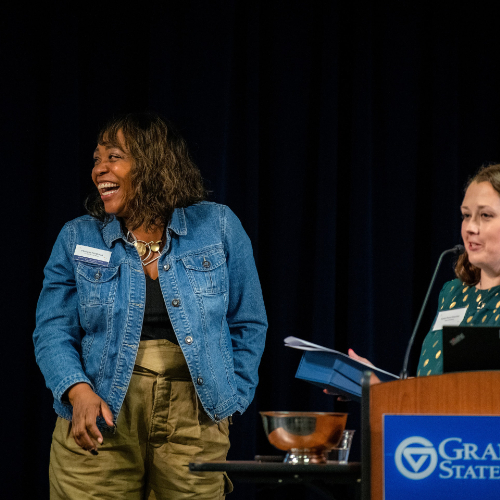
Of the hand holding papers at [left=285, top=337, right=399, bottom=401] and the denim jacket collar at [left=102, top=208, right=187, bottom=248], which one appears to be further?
the denim jacket collar at [left=102, top=208, right=187, bottom=248]

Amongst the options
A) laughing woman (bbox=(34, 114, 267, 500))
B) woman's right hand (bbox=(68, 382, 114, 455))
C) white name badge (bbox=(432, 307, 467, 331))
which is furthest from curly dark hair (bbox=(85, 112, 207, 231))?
white name badge (bbox=(432, 307, 467, 331))

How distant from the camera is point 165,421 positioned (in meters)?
1.91

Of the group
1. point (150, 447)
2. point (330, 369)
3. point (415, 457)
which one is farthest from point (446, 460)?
point (150, 447)

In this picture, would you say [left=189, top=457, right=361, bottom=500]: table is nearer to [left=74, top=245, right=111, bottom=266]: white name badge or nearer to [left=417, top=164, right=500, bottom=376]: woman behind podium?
[left=417, top=164, right=500, bottom=376]: woman behind podium

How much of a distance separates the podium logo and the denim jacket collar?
3.36ft

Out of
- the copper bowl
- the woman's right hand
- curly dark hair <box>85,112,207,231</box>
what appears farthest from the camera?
curly dark hair <box>85,112,207,231</box>

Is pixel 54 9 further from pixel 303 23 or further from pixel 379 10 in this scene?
pixel 379 10

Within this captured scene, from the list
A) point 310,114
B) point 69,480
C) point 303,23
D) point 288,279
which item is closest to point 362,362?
point 69,480

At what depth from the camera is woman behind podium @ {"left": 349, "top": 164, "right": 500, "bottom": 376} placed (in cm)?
194

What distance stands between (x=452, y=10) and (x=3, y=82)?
2102 millimetres

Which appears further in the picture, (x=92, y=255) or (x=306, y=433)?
(x=92, y=255)

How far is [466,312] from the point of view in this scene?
2.01 meters

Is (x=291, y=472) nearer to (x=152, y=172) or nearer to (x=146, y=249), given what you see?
(x=146, y=249)

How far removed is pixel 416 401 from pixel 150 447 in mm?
873
